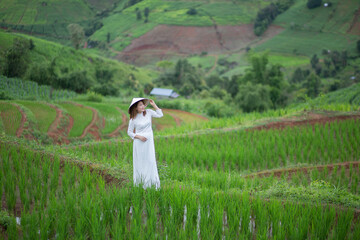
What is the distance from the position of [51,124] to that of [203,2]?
2105 inches

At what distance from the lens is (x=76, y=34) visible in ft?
68.8

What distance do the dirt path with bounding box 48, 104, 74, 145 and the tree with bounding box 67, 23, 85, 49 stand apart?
9045mm

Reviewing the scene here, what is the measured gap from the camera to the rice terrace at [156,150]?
386cm

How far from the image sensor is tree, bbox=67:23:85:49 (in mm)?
19323

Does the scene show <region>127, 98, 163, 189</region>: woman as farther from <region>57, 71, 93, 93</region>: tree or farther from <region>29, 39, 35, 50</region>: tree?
<region>29, 39, 35, 50</region>: tree

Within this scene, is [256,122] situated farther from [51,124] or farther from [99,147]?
[51,124]

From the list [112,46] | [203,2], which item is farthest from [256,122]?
[203,2]

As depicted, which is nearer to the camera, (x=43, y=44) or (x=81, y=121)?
(x=81, y=121)

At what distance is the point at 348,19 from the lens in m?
43.6

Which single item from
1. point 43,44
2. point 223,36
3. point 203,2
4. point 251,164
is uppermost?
point 203,2

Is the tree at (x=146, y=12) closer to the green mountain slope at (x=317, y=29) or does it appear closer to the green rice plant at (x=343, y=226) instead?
the green mountain slope at (x=317, y=29)

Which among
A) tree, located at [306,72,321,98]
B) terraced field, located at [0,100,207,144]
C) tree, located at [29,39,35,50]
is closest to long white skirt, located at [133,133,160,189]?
terraced field, located at [0,100,207,144]

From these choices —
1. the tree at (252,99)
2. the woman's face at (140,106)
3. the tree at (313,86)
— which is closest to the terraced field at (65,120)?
the woman's face at (140,106)

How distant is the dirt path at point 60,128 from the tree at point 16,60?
8.80 ft
